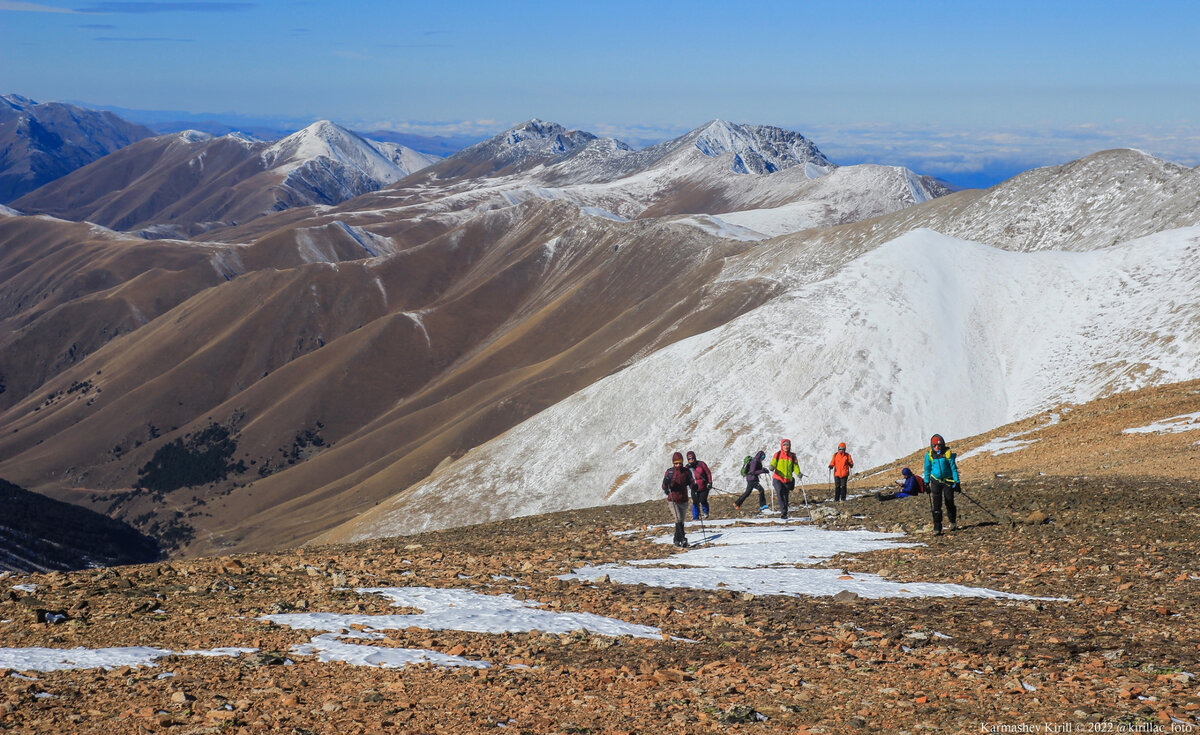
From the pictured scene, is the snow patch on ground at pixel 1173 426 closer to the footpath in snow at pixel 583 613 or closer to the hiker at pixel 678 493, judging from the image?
the footpath in snow at pixel 583 613

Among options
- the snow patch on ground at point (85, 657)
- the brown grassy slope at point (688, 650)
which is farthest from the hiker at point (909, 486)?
the snow patch on ground at point (85, 657)

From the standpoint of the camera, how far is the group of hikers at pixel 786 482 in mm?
21219

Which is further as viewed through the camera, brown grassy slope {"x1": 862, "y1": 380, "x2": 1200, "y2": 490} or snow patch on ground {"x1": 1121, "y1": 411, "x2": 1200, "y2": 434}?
snow patch on ground {"x1": 1121, "y1": 411, "x2": 1200, "y2": 434}

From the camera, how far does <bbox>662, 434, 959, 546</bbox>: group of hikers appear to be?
69.6ft

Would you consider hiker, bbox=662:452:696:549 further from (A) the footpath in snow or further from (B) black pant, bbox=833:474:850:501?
(B) black pant, bbox=833:474:850:501

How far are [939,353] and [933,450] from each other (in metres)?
45.0

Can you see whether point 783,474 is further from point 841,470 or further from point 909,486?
point 909,486

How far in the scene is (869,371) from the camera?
62.3m

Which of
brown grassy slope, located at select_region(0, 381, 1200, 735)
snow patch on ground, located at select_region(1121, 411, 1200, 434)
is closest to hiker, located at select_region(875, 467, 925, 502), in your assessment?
brown grassy slope, located at select_region(0, 381, 1200, 735)

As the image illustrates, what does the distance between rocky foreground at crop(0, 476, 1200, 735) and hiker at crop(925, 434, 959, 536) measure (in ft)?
5.68

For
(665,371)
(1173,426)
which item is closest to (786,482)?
(1173,426)

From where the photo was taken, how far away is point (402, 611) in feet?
→ 49.1

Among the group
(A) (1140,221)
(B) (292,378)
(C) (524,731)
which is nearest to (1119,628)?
(C) (524,731)

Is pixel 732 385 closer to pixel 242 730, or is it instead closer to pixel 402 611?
pixel 402 611
